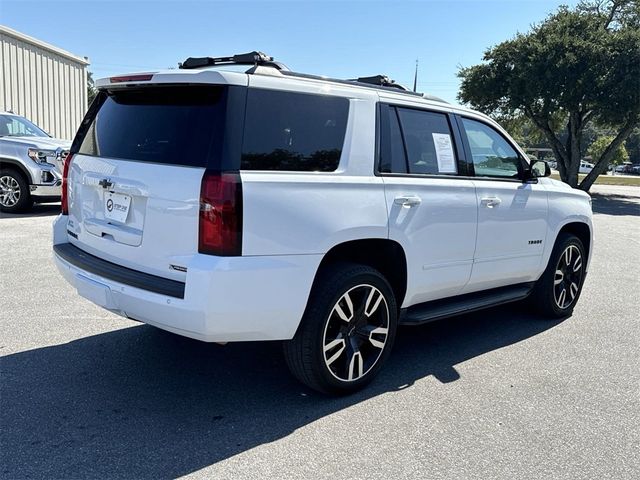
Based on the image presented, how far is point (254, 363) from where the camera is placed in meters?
4.29

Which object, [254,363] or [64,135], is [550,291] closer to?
[254,363]

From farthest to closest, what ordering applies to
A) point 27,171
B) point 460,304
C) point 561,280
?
1. point 27,171
2. point 561,280
3. point 460,304

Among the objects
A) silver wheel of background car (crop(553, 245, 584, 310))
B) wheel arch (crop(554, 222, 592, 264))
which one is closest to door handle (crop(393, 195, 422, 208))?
silver wheel of background car (crop(553, 245, 584, 310))

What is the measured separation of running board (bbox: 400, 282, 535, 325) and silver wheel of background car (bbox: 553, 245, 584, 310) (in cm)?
44

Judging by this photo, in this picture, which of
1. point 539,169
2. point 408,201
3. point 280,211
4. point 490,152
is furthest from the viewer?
point 539,169

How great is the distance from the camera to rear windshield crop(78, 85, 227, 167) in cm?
321

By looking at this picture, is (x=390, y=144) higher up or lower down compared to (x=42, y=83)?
lower down

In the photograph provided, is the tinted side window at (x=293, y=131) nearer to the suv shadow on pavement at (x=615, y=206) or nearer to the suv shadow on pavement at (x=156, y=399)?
the suv shadow on pavement at (x=156, y=399)

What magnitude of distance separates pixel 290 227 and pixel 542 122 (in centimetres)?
2613

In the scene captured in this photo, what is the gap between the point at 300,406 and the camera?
3.65 meters

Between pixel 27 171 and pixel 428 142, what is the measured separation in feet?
29.2

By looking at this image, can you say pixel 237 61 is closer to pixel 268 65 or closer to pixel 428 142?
→ pixel 268 65

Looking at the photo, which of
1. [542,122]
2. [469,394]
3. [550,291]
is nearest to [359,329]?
[469,394]

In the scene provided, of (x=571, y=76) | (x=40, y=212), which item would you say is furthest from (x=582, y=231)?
(x=571, y=76)
